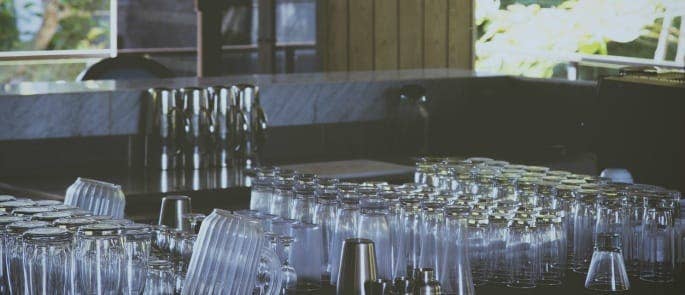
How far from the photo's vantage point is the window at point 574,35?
307 inches

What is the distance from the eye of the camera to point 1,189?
4930 millimetres

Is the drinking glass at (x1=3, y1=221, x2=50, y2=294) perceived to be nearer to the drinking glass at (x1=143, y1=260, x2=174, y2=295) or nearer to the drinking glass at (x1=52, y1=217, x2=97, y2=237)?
the drinking glass at (x1=52, y1=217, x2=97, y2=237)

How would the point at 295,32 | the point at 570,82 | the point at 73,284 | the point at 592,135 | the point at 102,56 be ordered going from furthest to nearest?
1. the point at 295,32
2. the point at 102,56
3. the point at 570,82
4. the point at 592,135
5. the point at 73,284

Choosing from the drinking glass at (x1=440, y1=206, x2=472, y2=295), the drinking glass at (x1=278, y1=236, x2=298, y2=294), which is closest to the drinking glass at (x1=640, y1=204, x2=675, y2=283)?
the drinking glass at (x1=440, y1=206, x2=472, y2=295)

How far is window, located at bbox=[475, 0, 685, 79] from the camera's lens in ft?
25.6

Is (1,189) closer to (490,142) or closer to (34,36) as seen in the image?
(490,142)

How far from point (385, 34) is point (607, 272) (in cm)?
527

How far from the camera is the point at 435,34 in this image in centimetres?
854

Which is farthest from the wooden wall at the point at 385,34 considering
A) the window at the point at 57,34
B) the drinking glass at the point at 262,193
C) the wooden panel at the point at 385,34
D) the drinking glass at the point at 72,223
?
the drinking glass at the point at 72,223

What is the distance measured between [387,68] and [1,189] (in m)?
3.92

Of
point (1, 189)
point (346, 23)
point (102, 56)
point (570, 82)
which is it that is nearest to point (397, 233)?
point (1, 189)

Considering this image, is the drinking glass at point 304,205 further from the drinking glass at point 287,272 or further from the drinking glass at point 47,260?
the drinking glass at point 47,260

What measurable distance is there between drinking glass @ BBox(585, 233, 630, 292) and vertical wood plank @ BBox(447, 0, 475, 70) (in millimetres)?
5392

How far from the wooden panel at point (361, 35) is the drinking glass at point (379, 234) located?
5154mm
